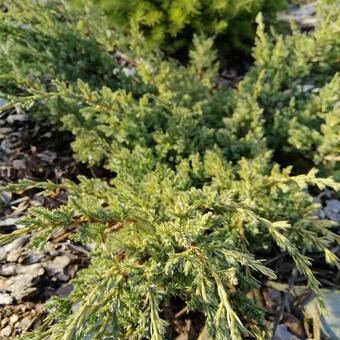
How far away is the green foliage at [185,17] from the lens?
3078mm

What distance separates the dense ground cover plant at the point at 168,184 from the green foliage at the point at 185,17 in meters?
0.67

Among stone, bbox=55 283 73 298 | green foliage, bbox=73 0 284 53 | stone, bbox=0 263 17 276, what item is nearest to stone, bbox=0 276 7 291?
stone, bbox=0 263 17 276

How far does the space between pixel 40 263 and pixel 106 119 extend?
0.98 meters

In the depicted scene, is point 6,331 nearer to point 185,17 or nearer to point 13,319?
point 13,319

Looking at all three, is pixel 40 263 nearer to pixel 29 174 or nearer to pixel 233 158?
pixel 29 174

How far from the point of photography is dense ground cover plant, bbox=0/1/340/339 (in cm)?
116

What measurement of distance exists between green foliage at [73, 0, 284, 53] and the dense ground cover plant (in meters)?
0.67

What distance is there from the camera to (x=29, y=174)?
230cm

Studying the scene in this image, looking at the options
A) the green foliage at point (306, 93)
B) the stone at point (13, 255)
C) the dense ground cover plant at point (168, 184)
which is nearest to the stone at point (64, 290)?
the dense ground cover plant at point (168, 184)

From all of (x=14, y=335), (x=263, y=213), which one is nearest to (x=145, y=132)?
(x=263, y=213)

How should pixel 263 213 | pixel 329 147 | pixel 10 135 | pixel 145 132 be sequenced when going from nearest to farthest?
pixel 263 213, pixel 329 147, pixel 145 132, pixel 10 135

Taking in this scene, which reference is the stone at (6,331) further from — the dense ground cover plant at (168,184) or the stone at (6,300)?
the dense ground cover plant at (168,184)

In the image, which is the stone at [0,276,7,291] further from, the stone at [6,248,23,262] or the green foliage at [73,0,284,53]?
the green foliage at [73,0,284,53]

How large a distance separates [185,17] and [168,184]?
7.61 feet
